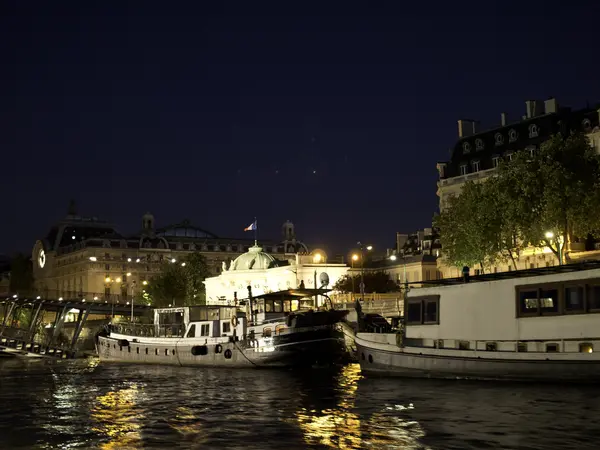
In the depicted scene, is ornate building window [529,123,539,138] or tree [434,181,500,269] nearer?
tree [434,181,500,269]

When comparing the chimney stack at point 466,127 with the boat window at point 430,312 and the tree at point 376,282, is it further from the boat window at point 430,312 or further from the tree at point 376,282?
the boat window at point 430,312

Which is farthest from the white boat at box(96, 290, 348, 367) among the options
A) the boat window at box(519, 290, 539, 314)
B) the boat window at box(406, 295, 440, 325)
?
the boat window at box(519, 290, 539, 314)

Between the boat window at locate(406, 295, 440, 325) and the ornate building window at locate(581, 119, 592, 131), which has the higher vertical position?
the ornate building window at locate(581, 119, 592, 131)

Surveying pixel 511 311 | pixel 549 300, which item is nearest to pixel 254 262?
pixel 511 311

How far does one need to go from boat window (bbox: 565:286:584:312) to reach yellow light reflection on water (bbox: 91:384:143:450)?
64.7 ft

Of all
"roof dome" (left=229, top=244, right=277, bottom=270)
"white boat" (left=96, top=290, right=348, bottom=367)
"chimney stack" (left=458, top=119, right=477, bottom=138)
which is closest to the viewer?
"white boat" (left=96, top=290, right=348, bottom=367)

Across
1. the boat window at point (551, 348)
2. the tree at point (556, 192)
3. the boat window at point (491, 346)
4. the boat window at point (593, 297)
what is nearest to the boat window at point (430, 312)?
the boat window at point (491, 346)

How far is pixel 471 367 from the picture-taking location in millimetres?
41625

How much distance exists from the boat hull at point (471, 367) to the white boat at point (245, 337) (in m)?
9.26

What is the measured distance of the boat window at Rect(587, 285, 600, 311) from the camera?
37750 mm

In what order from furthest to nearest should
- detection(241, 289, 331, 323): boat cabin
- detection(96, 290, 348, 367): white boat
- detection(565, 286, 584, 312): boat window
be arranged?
detection(241, 289, 331, 323): boat cabin
detection(96, 290, 348, 367): white boat
detection(565, 286, 584, 312): boat window

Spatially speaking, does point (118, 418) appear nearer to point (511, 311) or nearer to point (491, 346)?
point (491, 346)

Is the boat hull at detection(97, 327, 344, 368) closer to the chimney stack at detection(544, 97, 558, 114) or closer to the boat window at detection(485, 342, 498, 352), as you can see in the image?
the boat window at detection(485, 342, 498, 352)

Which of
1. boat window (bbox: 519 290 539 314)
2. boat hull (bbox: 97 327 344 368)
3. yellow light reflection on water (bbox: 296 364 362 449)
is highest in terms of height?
boat window (bbox: 519 290 539 314)
